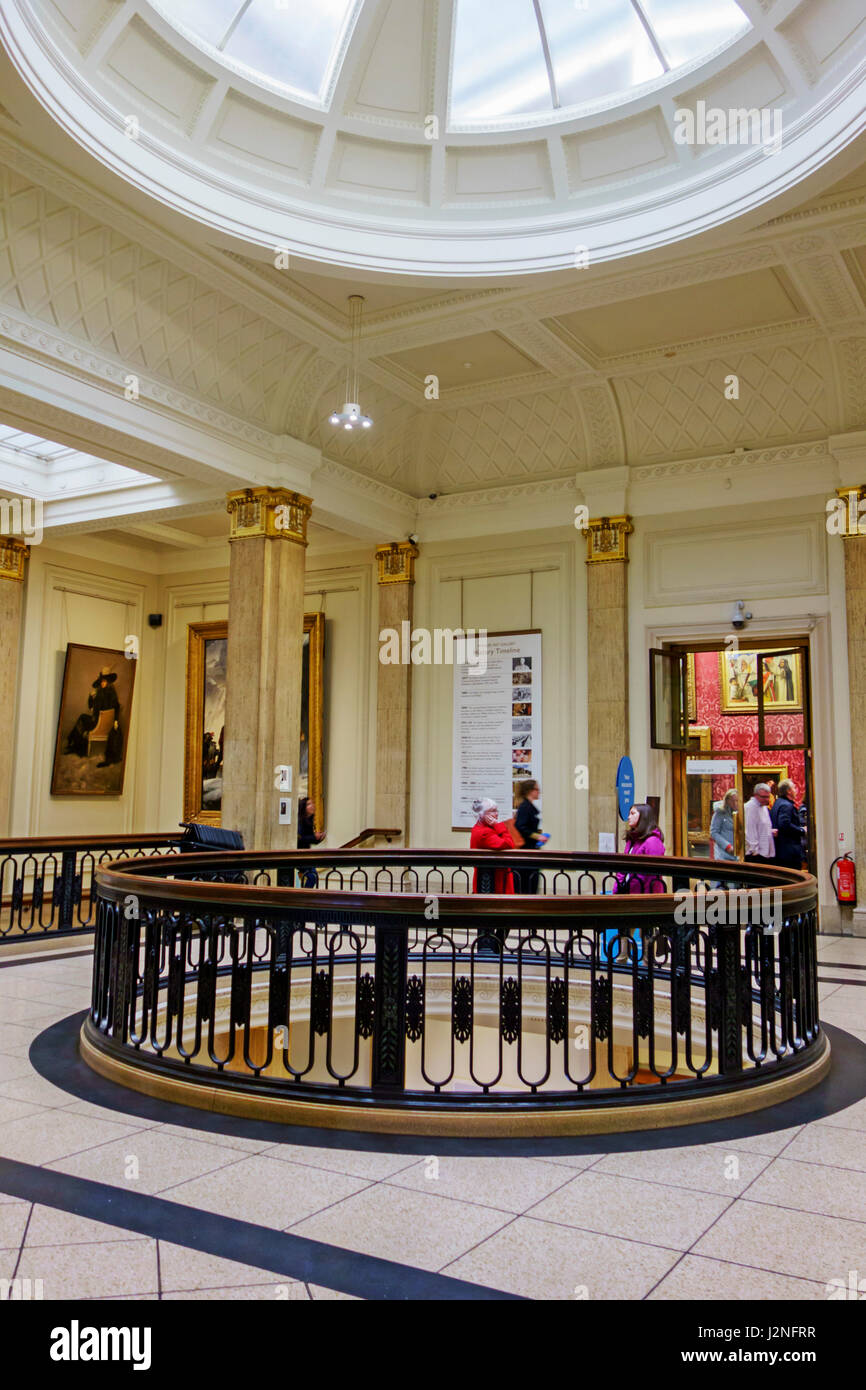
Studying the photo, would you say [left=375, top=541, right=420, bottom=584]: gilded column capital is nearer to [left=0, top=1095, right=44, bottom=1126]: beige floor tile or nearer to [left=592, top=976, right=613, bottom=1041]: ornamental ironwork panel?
[left=592, top=976, right=613, bottom=1041]: ornamental ironwork panel

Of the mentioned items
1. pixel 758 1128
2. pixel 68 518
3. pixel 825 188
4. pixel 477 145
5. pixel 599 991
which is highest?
pixel 477 145

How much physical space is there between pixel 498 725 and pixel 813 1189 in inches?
363

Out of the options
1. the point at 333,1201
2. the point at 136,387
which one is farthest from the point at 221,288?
the point at 333,1201

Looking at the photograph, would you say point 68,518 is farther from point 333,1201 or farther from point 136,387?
point 333,1201

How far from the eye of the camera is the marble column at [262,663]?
34.8 feet

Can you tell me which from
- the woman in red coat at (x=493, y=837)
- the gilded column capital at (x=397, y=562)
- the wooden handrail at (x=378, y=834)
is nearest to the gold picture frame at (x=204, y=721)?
the gilded column capital at (x=397, y=562)

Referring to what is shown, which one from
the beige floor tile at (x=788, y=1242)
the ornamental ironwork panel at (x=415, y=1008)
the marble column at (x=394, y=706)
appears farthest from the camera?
the marble column at (x=394, y=706)

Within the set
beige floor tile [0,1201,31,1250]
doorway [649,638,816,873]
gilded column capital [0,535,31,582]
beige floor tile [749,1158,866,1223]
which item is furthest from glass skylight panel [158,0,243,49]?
doorway [649,638,816,873]

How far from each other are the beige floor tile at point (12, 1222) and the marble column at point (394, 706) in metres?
9.53

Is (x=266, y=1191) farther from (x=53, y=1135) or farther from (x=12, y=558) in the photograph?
(x=12, y=558)

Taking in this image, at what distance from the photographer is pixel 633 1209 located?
10.6ft

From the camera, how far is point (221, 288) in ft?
30.0

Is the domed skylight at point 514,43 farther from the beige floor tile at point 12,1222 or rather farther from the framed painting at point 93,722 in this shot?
the framed painting at point 93,722
